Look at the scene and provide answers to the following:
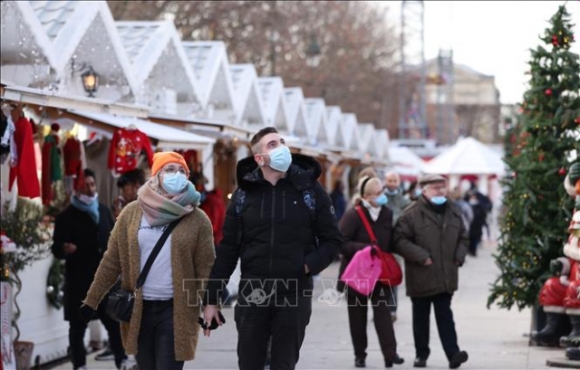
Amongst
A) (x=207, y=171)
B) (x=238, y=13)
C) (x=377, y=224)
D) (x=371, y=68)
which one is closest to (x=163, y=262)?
(x=377, y=224)

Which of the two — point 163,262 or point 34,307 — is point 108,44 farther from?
point 163,262

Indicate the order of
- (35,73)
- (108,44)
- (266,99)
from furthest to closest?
(266,99) < (108,44) < (35,73)

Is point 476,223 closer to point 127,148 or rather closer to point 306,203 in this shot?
point 127,148

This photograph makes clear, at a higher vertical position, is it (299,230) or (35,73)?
(35,73)

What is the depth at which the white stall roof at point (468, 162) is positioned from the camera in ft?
132

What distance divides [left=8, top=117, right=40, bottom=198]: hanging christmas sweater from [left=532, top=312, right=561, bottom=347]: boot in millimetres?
5530

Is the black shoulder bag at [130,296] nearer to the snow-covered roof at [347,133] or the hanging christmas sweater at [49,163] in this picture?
the hanging christmas sweater at [49,163]

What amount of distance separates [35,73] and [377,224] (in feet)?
12.5

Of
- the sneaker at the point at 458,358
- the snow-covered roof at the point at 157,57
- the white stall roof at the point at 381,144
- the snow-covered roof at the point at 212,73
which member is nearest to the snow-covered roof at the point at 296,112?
the snow-covered roof at the point at 212,73

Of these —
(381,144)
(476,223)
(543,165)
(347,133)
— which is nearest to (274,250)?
(543,165)

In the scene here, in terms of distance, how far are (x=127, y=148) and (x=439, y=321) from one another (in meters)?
3.49

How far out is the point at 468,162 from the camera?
40969 mm

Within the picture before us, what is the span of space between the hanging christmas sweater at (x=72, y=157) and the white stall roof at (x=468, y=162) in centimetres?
2722

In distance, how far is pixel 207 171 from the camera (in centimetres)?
1988
